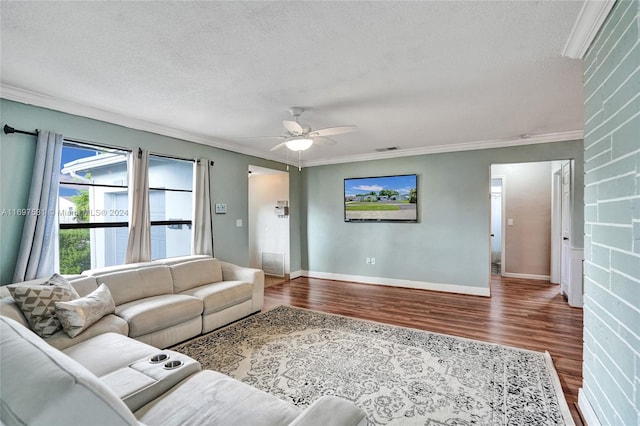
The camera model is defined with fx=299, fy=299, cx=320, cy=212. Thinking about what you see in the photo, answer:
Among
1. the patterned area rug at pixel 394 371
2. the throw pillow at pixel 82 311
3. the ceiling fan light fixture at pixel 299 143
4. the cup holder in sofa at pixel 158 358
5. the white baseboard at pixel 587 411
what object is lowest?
the patterned area rug at pixel 394 371

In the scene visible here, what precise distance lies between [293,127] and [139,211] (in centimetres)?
221

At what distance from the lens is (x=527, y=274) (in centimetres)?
617

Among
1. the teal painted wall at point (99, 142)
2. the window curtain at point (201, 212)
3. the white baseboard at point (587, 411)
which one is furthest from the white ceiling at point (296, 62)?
the white baseboard at point (587, 411)

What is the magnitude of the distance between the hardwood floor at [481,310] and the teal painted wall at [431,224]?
42cm

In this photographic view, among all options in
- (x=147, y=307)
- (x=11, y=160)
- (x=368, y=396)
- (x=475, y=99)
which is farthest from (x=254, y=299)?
(x=475, y=99)

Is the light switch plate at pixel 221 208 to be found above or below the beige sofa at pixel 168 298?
above

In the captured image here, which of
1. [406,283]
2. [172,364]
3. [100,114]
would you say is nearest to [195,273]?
[100,114]

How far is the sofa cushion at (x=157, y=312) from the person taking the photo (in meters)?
2.70

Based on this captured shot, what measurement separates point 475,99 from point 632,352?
7.92ft

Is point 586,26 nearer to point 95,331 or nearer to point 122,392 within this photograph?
point 122,392

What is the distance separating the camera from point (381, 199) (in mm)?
5699

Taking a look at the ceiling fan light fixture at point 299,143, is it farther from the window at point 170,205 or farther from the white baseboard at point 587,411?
the white baseboard at point 587,411

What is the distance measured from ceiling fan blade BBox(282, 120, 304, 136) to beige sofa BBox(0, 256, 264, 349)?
205 centimetres

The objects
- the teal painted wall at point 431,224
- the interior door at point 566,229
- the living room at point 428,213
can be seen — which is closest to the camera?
the living room at point 428,213
